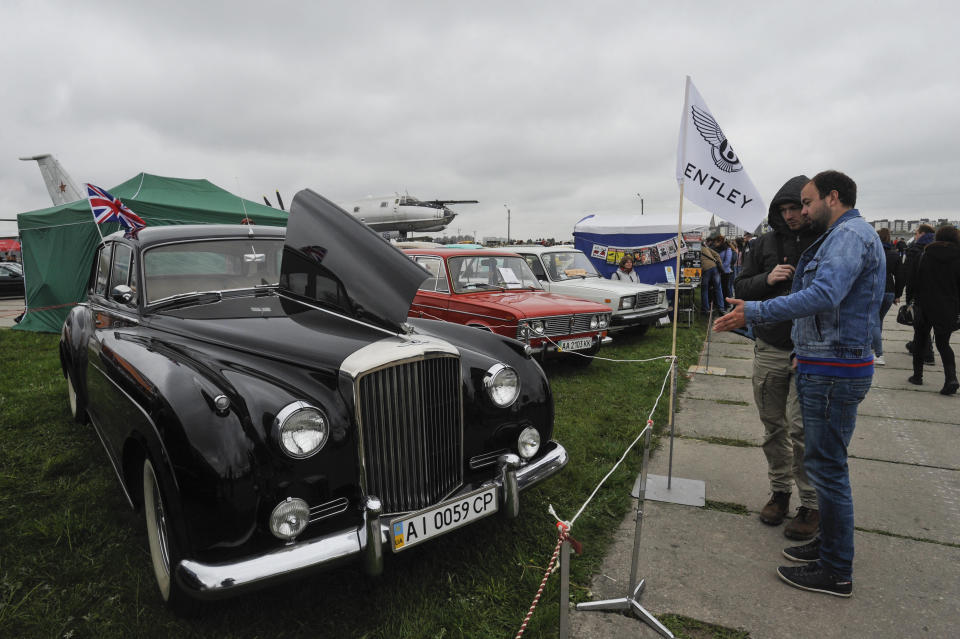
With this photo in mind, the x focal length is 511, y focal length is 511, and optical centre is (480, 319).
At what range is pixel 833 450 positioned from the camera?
2533mm

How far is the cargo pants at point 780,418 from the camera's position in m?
3.16

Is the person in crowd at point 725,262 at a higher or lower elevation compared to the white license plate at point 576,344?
higher

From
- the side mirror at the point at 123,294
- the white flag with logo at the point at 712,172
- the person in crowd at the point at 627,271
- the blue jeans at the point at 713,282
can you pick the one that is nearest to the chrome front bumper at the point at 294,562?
the side mirror at the point at 123,294

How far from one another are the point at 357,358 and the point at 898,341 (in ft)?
38.0

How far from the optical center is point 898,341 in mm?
10008

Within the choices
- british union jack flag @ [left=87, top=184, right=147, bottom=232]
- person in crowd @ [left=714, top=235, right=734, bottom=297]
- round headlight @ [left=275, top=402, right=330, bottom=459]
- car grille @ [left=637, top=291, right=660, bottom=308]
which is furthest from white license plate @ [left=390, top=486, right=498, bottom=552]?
person in crowd @ [left=714, top=235, right=734, bottom=297]

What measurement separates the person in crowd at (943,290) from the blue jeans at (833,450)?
4887 millimetres

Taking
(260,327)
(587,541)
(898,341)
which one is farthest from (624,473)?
(898,341)

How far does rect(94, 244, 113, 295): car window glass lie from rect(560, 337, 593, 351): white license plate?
5037mm

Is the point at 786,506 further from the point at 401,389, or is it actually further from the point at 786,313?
the point at 401,389

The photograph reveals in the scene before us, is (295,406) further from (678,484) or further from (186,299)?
(678,484)

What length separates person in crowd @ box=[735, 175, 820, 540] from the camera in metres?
3.13

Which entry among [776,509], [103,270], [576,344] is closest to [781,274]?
[776,509]

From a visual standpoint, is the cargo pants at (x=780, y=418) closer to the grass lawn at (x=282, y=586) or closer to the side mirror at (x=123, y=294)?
the grass lawn at (x=282, y=586)
